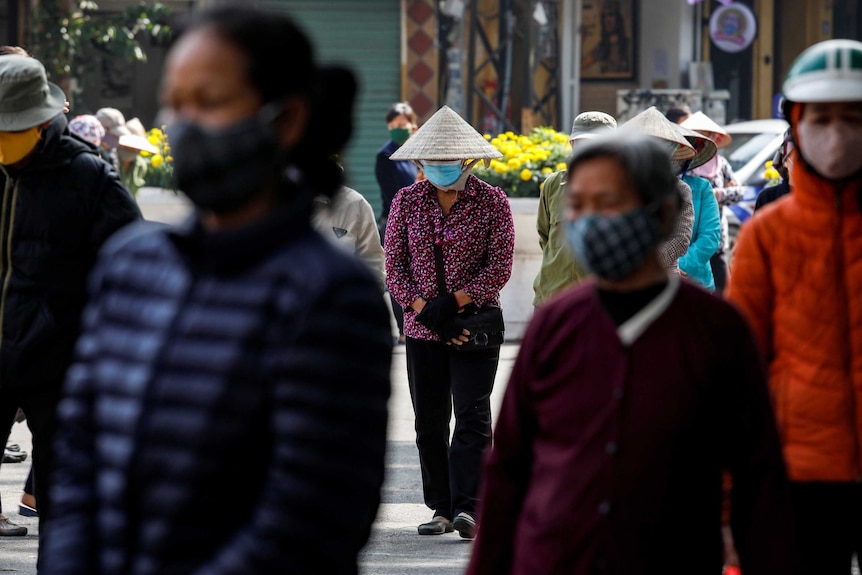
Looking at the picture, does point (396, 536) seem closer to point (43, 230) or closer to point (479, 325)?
point (479, 325)

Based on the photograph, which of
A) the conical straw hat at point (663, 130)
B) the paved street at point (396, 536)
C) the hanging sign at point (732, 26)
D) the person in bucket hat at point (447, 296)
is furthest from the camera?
the hanging sign at point (732, 26)

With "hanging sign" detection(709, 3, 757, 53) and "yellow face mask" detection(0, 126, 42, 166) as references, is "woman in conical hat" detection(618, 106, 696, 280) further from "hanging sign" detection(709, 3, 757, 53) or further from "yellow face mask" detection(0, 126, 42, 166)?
"hanging sign" detection(709, 3, 757, 53)

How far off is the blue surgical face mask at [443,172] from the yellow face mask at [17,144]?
220cm

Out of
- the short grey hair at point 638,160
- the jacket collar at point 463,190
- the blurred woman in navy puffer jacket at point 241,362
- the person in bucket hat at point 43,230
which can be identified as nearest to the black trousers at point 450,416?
the jacket collar at point 463,190

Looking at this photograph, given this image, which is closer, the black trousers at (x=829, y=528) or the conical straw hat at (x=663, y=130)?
the black trousers at (x=829, y=528)

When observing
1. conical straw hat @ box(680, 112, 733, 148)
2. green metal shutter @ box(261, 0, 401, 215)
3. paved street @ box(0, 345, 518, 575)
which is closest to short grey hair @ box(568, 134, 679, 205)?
paved street @ box(0, 345, 518, 575)

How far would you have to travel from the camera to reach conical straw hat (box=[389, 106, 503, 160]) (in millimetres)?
7020

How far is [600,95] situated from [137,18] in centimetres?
829

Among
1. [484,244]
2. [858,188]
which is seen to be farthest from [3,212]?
[858,188]

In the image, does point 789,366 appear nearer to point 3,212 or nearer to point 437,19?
point 3,212

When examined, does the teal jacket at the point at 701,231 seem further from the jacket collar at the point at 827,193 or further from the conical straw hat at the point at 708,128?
the jacket collar at the point at 827,193

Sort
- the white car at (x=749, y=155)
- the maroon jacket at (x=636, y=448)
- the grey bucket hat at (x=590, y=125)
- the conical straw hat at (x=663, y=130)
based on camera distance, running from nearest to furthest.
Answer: the maroon jacket at (x=636, y=448)
the conical straw hat at (x=663, y=130)
the grey bucket hat at (x=590, y=125)
the white car at (x=749, y=155)

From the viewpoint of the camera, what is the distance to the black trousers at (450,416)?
691cm

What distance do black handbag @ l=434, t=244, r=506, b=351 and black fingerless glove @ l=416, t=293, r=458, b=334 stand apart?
40 mm
